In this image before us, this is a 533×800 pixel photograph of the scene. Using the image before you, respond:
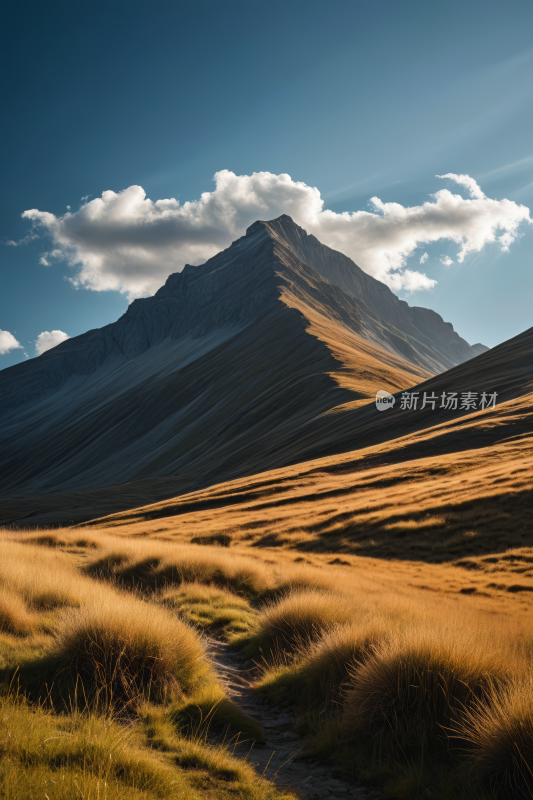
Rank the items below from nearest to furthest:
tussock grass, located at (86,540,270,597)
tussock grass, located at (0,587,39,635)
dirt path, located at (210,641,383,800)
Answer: dirt path, located at (210,641,383,800) < tussock grass, located at (0,587,39,635) < tussock grass, located at (86,540,270,597)

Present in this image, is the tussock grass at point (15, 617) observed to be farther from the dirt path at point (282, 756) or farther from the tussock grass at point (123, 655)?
the dirt path at point (282, 756)

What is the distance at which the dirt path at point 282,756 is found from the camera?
5.08 metres

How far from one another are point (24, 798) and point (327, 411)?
68.6m

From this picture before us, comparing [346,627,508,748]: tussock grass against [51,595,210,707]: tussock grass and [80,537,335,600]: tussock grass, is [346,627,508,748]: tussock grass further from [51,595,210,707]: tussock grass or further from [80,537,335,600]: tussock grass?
[80,537,335,600]: tussock grass

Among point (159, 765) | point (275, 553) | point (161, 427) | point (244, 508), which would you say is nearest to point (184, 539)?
point (275, 553)

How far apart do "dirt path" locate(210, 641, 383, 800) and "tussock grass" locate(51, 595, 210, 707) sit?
110cm

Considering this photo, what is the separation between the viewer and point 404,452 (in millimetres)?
41750

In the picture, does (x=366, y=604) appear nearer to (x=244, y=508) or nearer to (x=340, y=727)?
(x=340, y=727)

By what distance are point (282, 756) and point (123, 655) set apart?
242 cm

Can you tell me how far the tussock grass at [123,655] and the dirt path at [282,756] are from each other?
1.10 m

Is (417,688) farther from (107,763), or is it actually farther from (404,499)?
(404,499)

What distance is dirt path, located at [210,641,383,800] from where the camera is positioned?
5.08m

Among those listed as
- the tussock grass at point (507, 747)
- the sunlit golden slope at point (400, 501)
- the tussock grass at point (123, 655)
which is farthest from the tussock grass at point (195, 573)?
the sunlit golden slope at point (400, 501)

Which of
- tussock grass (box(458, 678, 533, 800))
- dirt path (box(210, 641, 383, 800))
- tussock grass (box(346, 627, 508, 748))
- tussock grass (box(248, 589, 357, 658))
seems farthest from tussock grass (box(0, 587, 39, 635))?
tussock grass (box(458, 678, 533, 800))
